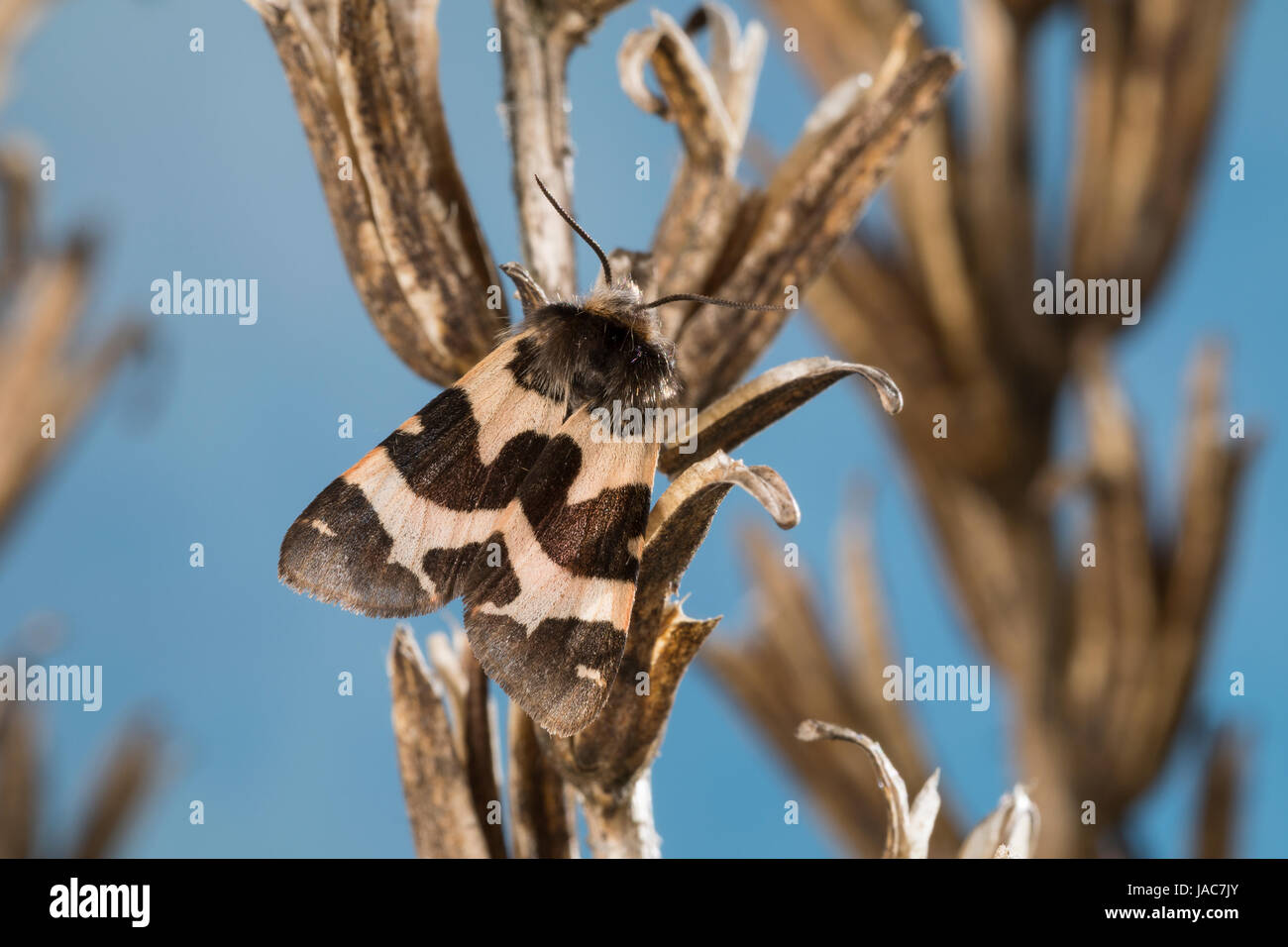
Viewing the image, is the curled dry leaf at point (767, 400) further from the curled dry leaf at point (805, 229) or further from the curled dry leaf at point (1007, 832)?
the curled dry leaf at point (1007, 832)

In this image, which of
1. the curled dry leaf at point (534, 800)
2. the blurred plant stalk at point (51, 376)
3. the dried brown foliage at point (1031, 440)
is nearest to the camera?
the curled dry leaf at point (534, 800)

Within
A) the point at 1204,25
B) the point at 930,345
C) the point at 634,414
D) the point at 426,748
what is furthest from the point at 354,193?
the point at 1204,25

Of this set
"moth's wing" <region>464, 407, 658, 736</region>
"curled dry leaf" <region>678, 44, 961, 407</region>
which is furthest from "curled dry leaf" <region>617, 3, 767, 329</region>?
"moth's wing" <region>464, 407, 658, 736</region>

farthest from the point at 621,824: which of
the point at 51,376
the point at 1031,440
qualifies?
the point at 51,376

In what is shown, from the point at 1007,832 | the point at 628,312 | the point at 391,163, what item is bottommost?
the point at 1007,832

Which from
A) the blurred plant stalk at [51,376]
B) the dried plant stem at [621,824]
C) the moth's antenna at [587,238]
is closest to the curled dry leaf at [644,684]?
the dried plant stem at [621,824]

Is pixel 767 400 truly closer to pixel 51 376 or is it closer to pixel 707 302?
pixel 707 302
